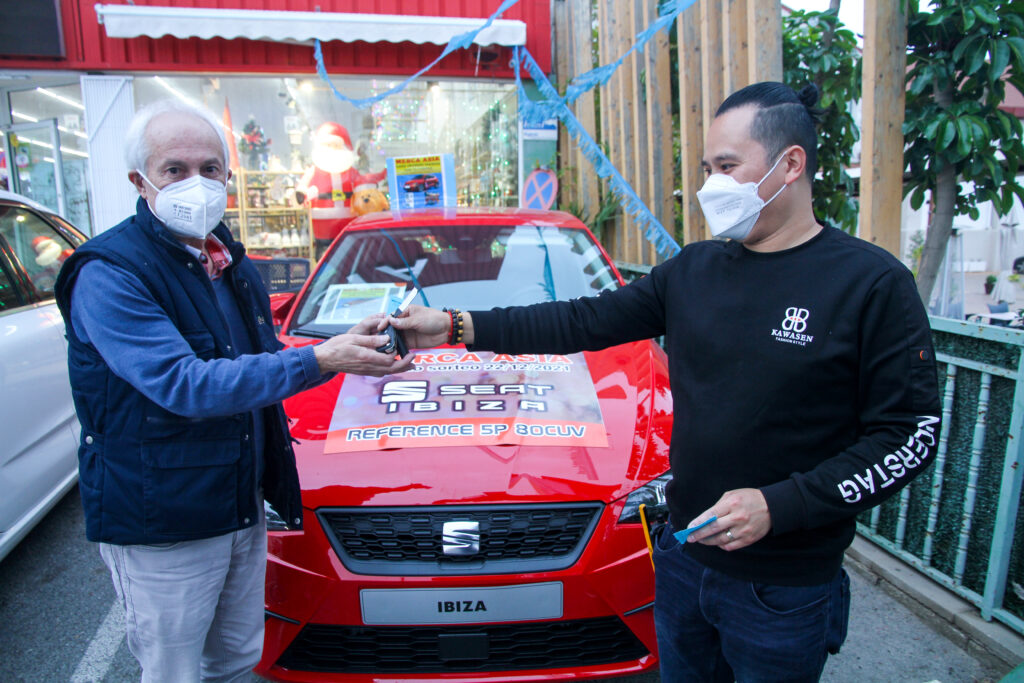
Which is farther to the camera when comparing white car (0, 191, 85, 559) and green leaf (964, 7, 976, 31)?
green leaf (964, 7, 976, 31)

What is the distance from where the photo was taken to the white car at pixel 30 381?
2793 millimetres

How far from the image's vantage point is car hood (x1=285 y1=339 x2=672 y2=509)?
6.63 feet

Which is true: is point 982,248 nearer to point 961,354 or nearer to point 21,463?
point 961,354

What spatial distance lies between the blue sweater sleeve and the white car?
1.74m

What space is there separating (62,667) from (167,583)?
144 centimetres

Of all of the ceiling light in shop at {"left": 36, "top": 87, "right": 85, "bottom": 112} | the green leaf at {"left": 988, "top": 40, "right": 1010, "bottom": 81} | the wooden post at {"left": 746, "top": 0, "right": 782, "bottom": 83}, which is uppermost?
the ceiling light in shop at {"left": 36, "top": 87, "right": 85, "bottom": 112}

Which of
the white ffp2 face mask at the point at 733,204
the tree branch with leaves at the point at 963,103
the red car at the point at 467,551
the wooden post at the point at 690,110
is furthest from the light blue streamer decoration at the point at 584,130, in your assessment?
the white ffp2 face mask at the point at 733,204

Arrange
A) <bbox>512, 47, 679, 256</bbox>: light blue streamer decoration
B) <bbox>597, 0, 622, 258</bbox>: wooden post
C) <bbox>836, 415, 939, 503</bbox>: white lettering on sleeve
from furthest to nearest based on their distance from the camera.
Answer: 1. <bbox>597, 0, 622, 258</bbox>: wooden post
2. <bbox>512, 47, 679, 256</bbox>: light blue streamer decoration
3. <bbox>836, 415, 939, 503</bbox>: white lettering on sleeve

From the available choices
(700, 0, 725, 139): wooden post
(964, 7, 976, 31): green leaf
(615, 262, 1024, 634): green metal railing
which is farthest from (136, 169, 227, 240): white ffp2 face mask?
(700, 0, 725, 139): wooden post

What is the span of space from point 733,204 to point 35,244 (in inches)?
148

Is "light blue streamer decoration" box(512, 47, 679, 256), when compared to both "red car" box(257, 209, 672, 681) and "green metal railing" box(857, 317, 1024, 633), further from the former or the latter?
"red car" box(257, 209, 672, 681)

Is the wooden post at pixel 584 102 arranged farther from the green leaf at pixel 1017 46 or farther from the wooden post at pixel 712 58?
the green leaf at pixel 1017 46

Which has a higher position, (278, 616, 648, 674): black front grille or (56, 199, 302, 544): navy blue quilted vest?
(56, 199, 302, 544): navy blue quilted vest

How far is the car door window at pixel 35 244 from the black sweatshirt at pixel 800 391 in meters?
3.43
